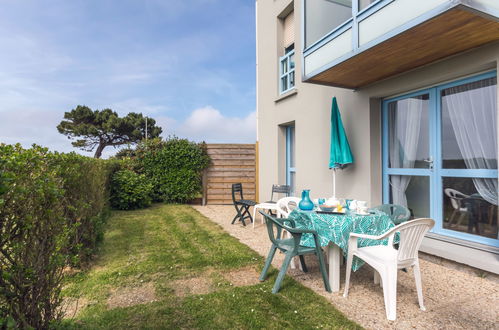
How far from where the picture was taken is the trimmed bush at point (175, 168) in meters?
10.2

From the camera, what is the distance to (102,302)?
291 centimetres

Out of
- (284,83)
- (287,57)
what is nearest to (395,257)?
(284,83)

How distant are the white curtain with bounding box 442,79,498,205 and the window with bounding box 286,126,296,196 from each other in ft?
14.7

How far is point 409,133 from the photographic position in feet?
15.0

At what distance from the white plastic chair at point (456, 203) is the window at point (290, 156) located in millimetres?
4359

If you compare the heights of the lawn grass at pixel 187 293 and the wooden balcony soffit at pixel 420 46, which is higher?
the wooden balcony soffit at pixel 420 46

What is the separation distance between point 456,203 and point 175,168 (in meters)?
8.49

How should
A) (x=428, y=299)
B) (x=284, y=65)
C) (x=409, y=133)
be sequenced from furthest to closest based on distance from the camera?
1. (x=284, y=65)
2. (x=409, y=133)
3. (x=428, y=299)

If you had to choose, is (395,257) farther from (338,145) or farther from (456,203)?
(338,145)

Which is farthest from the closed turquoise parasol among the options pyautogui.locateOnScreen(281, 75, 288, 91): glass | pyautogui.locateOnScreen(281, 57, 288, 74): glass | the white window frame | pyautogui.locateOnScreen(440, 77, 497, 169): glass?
pyautogui.locateOnScreen(281, 57, 288, 74): glass

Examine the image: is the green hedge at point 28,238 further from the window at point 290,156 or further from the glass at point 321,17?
the window at point 290,156

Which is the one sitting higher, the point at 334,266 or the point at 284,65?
the point at 284,65

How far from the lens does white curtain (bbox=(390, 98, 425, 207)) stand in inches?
176

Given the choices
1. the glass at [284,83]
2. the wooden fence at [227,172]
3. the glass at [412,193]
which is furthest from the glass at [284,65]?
the glass at [412,193]
